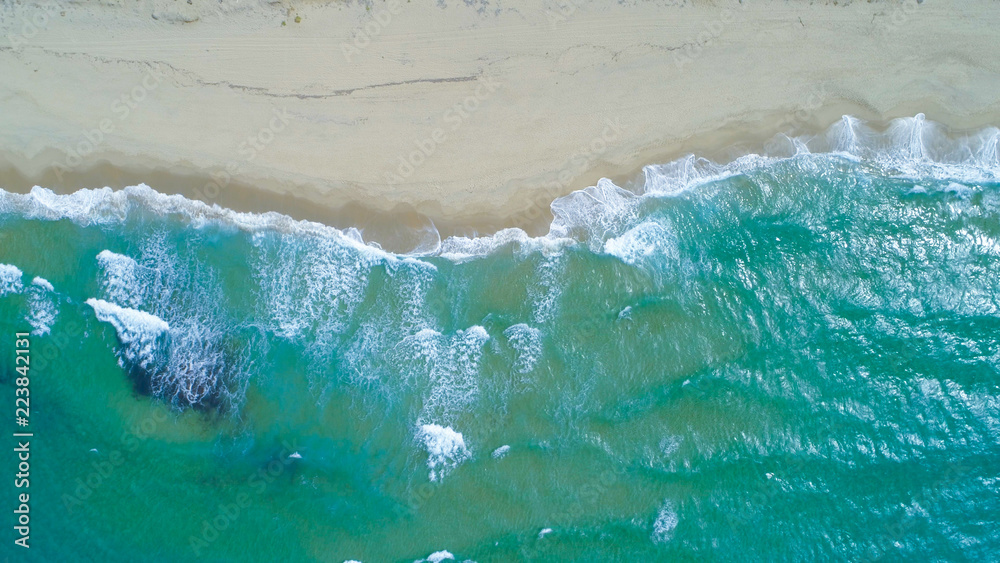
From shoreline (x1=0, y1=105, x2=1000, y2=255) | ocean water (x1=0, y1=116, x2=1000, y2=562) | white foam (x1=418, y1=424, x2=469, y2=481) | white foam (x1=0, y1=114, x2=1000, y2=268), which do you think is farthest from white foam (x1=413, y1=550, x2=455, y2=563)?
shoreline (x1=0, y1=105, x2=1000, y2=255)

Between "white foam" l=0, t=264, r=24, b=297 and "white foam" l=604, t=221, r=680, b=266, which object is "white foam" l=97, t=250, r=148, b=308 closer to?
"white foam" l=0, t=264, r=24, b=297

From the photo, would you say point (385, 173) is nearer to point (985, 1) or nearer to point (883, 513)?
point (883, 513)

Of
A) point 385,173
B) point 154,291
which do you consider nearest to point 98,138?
point 154,291

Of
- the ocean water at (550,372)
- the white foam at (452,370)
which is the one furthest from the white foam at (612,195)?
the white foam at (452,370)

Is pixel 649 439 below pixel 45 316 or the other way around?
below

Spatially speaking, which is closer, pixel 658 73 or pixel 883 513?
pixel 883 513

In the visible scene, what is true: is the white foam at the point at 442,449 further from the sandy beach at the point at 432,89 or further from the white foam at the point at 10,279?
the white foam at the point at 10,279

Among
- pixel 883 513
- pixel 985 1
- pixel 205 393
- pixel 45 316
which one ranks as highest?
pixel 985 1
